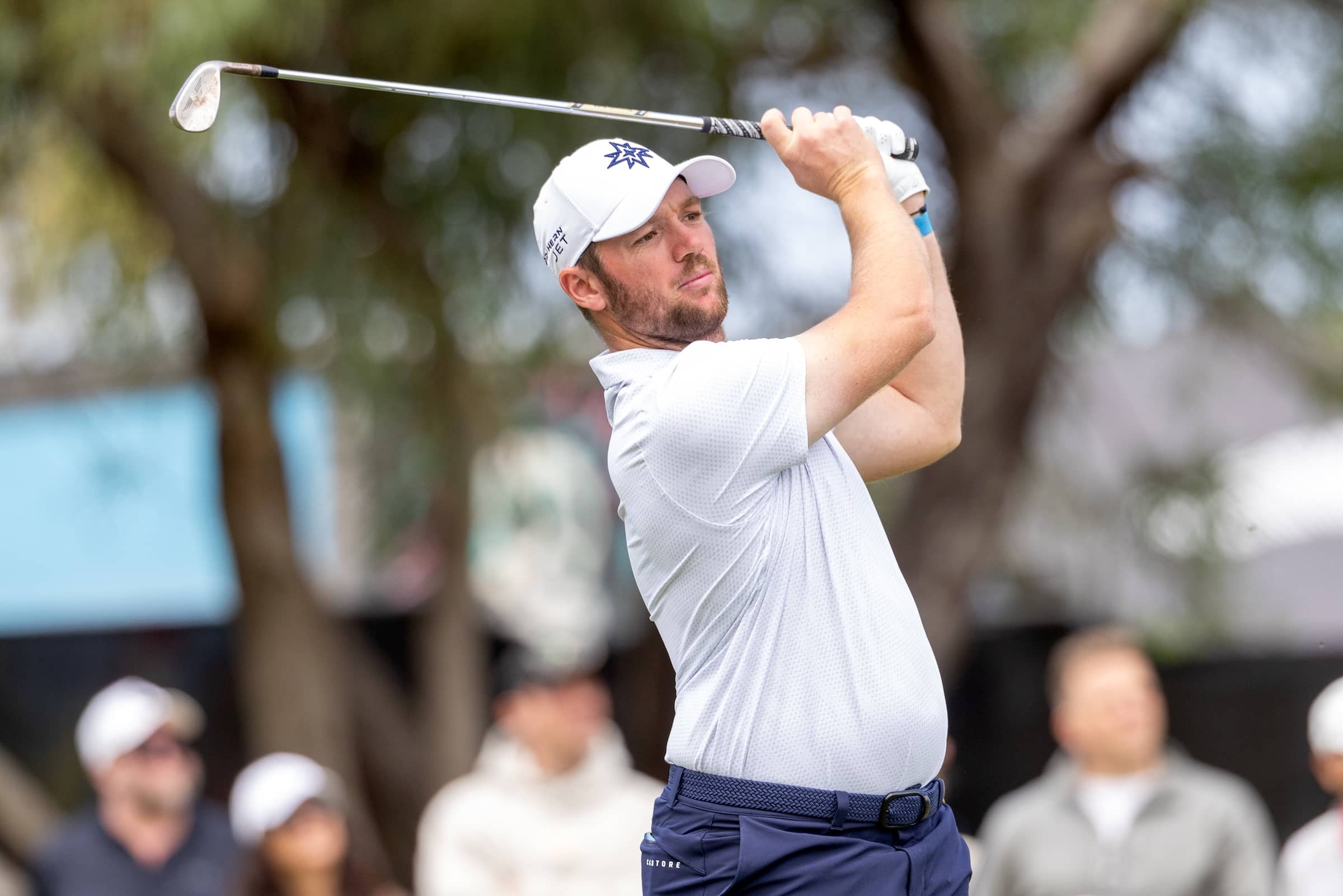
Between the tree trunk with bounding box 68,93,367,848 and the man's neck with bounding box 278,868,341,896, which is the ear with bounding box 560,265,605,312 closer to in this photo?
the man's neck with bounding box 278,868,341,896

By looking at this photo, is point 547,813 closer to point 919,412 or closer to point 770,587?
point 919,412

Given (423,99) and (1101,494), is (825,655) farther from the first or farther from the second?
(1101,494)

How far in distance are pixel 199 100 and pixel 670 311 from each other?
97cm

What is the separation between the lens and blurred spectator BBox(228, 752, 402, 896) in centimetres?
454

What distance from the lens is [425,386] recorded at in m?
6.68

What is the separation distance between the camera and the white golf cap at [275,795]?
4570 millimetres

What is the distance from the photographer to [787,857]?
2184 millimetres

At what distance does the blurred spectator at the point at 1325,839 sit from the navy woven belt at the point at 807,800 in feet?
6.90

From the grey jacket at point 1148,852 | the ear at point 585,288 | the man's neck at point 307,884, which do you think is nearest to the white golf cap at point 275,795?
the man's neck at point 307,884

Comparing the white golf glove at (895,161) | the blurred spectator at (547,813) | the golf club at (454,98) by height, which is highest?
the golf club at (454,98)

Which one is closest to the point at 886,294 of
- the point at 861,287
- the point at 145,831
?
the point at 861,287

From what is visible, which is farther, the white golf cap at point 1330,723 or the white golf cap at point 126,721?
the white golf cap at point 126,721

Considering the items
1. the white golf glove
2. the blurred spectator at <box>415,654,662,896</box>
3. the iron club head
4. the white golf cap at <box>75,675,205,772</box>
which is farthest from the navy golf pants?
the white golf cap at <box>75,675,205,772</box>

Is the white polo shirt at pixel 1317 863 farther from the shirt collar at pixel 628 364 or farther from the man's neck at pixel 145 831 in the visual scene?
the man's neck at pixel 145 831
